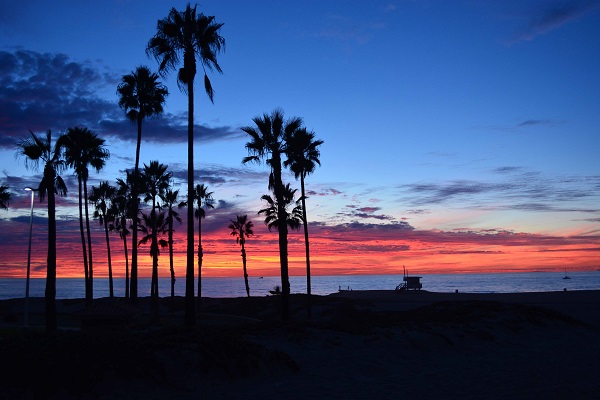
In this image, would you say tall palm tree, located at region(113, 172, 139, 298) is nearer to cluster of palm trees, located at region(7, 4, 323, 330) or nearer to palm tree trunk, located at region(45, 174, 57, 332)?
cluster of palm trees, located at region(7, 4, 323, 330)

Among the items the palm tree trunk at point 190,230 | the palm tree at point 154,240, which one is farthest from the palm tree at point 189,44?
the palm tree at point 154,240

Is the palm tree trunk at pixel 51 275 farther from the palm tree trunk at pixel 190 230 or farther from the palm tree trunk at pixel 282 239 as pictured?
the palm tree trunk at pixel 282 239

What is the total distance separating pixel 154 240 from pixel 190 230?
17.6 metres

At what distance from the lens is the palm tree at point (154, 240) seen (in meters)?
38.1

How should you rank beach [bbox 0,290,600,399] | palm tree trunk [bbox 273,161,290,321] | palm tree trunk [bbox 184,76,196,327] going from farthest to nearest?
palm tree trunk [bbox 273,161,290,321]
palm tree trunk [bbox 184,76,196,327]
beach [bbox 0,290,600,399]

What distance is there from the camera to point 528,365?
17781mm

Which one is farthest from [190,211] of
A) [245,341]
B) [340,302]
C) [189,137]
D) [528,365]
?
[340,302]

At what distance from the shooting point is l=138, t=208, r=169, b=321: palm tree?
38059mm

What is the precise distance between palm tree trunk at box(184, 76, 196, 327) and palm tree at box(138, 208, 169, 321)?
1493 cm

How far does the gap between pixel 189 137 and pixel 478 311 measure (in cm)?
1786

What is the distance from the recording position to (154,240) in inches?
1569

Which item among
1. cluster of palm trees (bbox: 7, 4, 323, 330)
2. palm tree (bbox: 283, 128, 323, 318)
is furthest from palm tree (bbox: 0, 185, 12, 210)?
palm tree (bbox: 283, 128, 323, 318)

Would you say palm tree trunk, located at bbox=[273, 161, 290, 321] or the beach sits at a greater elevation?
palm tree trunk, located at bbox=[273, 161, 290, 321]

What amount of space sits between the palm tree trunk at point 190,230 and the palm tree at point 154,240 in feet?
49.0
